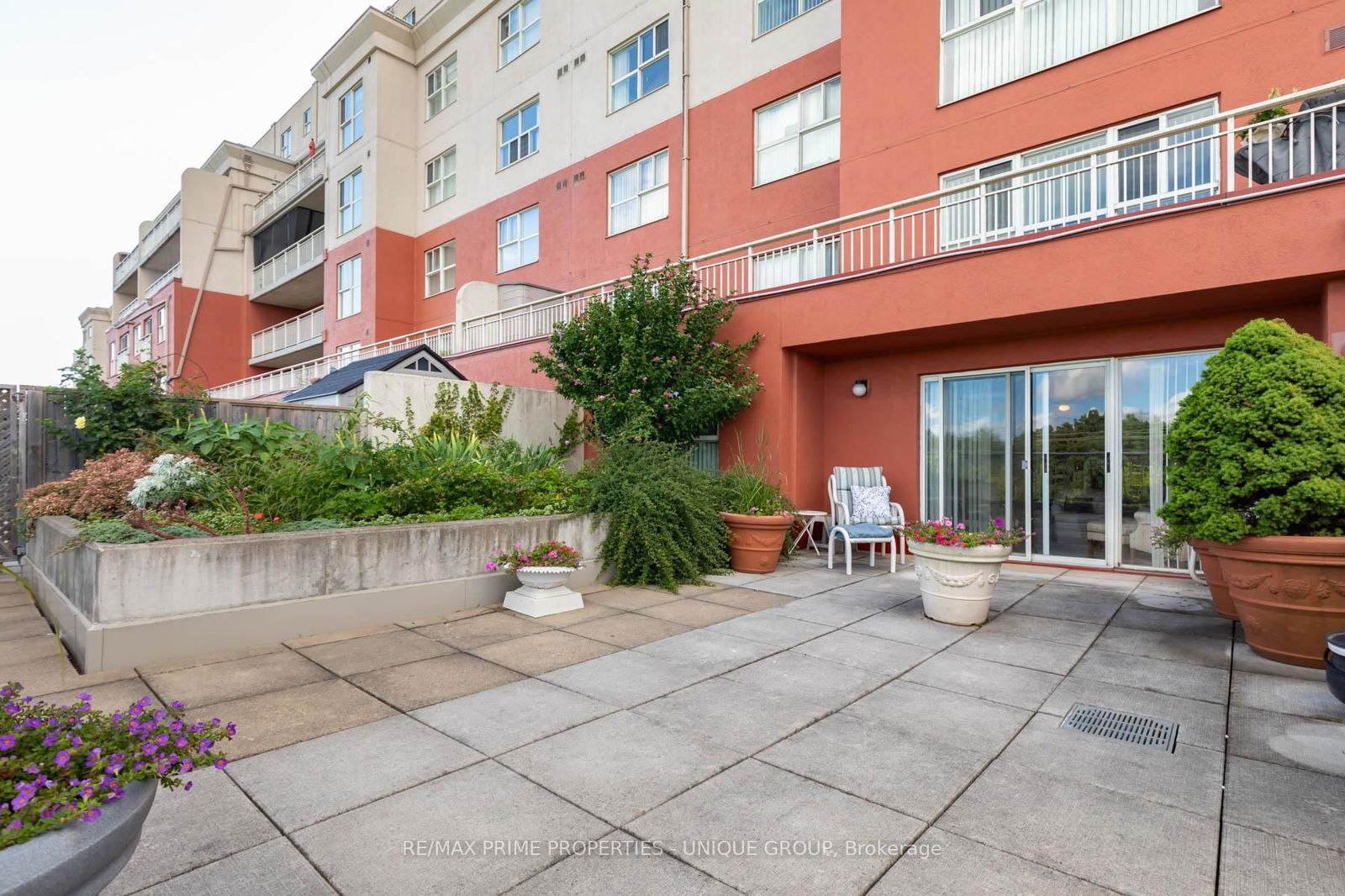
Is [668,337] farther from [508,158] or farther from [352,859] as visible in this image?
[508,158]

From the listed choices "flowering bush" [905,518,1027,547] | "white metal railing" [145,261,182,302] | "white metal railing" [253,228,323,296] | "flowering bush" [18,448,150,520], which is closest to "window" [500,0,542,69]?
"white metal railing" [253,228,323,296]

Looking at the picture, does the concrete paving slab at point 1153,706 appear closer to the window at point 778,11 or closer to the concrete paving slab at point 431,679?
the concrete paving slab at point 431,679

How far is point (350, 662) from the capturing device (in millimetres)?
3941

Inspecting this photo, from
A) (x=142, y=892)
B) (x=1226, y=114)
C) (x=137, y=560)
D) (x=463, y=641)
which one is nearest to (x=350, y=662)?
(x=463, y=641)

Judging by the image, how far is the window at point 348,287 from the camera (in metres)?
18.3

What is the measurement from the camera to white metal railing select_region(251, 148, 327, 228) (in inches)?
819

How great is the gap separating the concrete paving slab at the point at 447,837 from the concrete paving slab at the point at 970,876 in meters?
0.94

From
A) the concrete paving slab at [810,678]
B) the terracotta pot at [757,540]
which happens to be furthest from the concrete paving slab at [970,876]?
the terracotta pot at [757,540]

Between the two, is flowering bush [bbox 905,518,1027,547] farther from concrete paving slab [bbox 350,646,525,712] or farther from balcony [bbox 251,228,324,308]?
balcony [bbox 251,228,324,308]

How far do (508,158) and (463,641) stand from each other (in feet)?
47.0

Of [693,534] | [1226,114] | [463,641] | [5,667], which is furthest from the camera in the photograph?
[693,534]

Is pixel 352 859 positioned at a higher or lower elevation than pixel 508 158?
lower

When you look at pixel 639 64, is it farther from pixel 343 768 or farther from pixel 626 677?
pixel 343 768

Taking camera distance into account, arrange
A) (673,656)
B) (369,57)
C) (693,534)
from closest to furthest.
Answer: (673,656)
(693,534)
(369,57)
